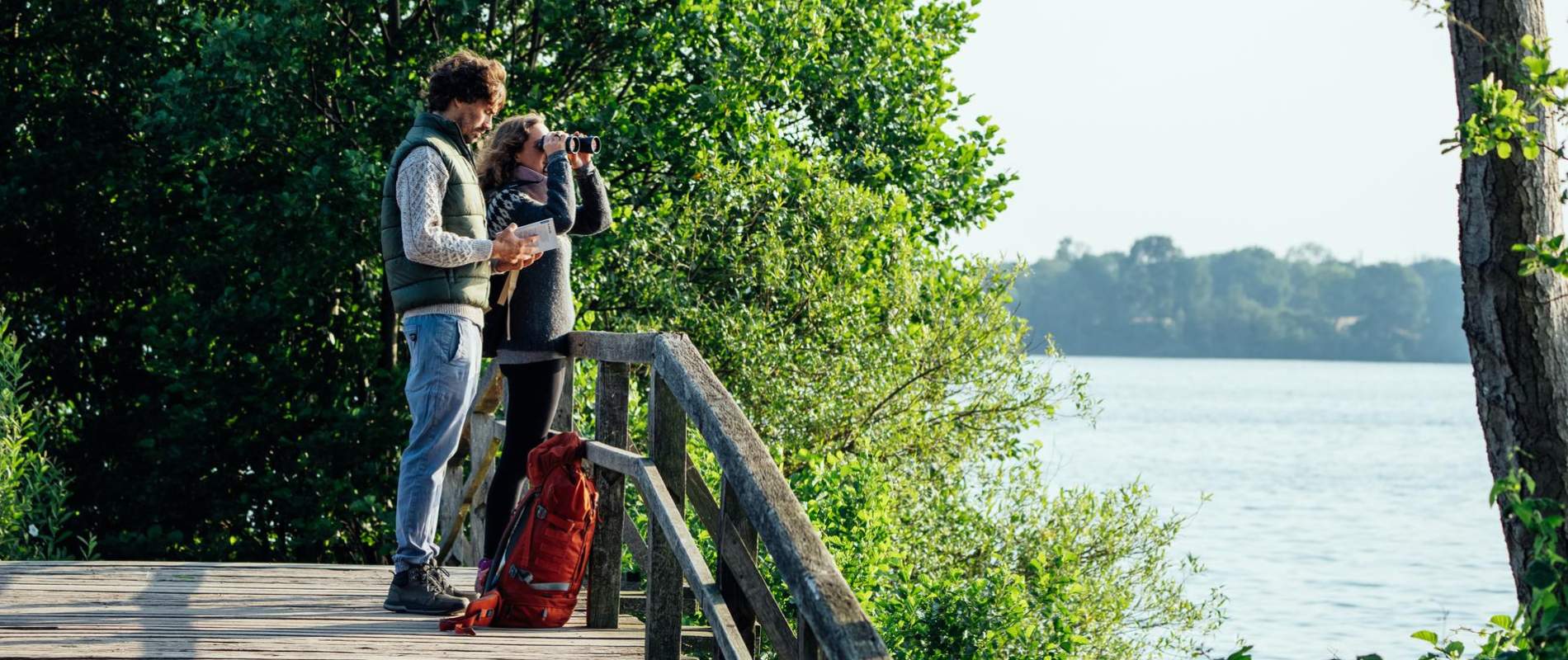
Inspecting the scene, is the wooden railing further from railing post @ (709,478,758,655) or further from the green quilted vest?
the green quilted vest

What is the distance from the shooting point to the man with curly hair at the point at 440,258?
161 inches

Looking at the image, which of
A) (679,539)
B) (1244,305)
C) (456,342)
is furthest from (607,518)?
(1244,305)

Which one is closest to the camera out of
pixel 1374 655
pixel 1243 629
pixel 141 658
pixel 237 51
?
pixel 1374 655

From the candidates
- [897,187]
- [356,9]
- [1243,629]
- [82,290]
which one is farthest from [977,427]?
[1243,629]

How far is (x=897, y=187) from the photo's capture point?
38.8ft

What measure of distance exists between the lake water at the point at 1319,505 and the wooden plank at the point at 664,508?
6.31 feet

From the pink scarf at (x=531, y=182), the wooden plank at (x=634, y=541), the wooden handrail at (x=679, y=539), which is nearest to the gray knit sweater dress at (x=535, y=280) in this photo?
the pink scarf at (x=531, y=182)

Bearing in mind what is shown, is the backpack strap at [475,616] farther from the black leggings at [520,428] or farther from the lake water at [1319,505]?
the lake water at [1319,505]

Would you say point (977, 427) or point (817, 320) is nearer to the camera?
point (817, 320)

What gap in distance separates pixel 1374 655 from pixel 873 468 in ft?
17.0

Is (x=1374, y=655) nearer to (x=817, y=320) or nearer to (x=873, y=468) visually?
(x=873, y=468)

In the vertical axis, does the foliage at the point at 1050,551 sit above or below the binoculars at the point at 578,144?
below

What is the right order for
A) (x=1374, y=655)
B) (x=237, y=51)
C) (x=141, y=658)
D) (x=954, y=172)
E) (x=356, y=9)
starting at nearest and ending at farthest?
1. (x=1374, y=655)
2. (x=141, y=658)
3. (x=237, y=51)
4. (x=356, y=9)
5. (x=954, y=172)

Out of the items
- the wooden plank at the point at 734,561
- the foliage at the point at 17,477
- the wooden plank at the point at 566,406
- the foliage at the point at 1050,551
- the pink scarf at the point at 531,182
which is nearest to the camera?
the wooden plank at the point at 734,561
